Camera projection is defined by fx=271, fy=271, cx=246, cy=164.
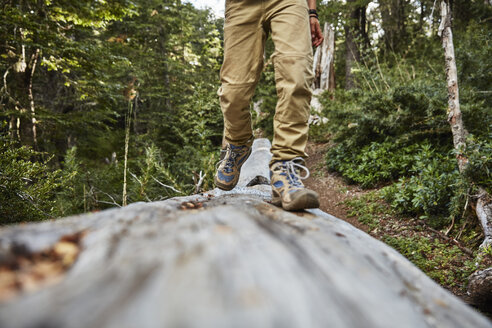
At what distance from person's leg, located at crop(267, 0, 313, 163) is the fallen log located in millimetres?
1073

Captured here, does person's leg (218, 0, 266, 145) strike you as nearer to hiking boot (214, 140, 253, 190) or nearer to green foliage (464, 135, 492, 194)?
hiking boot (214, 140, 253, 190)

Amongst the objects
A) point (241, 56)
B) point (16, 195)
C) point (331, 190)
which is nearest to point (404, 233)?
point (331, 190)

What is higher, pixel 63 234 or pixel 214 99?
pixel 214 99

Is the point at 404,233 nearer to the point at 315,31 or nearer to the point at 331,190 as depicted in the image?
the point at 331,190

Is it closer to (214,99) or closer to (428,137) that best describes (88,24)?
(214,99)

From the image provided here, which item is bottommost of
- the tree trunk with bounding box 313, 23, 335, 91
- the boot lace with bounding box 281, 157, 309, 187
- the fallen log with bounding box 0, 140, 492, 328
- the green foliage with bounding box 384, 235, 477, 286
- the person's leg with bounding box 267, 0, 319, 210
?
the green foliage with bounding box 384, 235, 477, 286

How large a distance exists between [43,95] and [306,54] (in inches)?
407

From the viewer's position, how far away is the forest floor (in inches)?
99.6

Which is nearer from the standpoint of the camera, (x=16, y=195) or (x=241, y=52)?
(x=241, y=52)

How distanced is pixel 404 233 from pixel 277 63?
8.80ft

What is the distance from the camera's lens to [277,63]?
211cm

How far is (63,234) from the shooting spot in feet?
3.17

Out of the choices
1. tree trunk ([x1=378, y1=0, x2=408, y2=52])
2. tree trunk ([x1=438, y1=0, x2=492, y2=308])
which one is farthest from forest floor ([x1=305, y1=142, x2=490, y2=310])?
tree trunk ([x1=378, y1=0, x2=408, y2=52])

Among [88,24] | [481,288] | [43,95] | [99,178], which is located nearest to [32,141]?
[99,178]
